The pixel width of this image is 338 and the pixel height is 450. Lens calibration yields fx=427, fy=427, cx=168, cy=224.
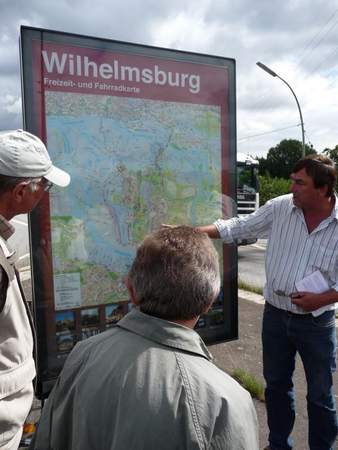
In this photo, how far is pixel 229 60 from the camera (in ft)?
10.0

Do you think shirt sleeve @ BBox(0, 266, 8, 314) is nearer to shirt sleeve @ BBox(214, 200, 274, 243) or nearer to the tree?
shirt sleeve @ BBox(214, 200, 274, 243)

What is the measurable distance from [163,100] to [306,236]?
50.4 inches

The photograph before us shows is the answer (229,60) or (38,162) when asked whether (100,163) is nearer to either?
(38,162)

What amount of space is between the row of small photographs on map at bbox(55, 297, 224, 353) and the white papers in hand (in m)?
1.03

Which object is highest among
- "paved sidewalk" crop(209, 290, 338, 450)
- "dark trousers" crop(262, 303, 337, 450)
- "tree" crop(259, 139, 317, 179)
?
"tree" crop(259, 139, 317, 179)

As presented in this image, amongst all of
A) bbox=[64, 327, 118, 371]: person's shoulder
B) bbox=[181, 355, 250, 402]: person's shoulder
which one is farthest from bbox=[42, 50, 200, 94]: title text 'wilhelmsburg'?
bbox=[181, 355, 250, 402]: person's shoulder

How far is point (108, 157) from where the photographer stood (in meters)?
2.67

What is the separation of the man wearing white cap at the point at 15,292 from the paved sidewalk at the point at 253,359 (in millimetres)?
1977

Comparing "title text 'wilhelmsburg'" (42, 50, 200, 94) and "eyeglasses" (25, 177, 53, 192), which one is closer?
"eyeglasses" (25, 177, 53, 192)

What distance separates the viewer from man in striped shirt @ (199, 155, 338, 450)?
2.54 metres

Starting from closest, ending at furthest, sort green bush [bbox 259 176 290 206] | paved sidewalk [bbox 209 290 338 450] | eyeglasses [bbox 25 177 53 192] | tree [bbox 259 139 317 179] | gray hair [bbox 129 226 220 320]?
gray hair [bbox 129 226 220 320], eyeglasses [bbox 25 177 53 192], paved sidewalk [bbox 209 290 338 450], green bush [bbox 259 176 290 206], tree [bbox 259 139 317 179]

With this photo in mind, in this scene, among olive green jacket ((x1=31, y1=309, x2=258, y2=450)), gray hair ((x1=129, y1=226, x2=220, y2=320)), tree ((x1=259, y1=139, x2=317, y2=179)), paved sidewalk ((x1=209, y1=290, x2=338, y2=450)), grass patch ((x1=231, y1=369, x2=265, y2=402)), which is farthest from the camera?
tree ((x1=259, y1=139, x2=317, y2=179))

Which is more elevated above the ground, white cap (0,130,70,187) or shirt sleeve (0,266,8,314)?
white cap (0,130,70,187)

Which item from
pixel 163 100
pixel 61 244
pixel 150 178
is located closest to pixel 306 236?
pixel 150 178
